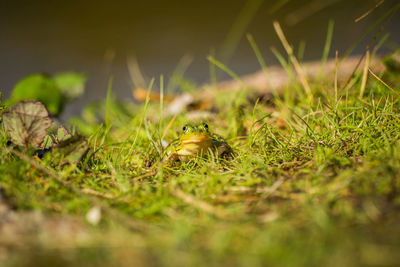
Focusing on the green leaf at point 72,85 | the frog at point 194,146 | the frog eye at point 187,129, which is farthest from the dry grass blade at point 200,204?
the green leaf at point 72,85

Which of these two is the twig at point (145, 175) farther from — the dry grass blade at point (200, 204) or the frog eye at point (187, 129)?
the frog eye at point (187, 129)

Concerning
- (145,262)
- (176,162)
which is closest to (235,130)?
(176,162)

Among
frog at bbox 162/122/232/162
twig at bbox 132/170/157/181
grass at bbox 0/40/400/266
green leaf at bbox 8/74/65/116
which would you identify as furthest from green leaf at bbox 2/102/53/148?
green leaf at bbox 8/74/65/116

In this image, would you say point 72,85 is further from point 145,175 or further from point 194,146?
point 145,175

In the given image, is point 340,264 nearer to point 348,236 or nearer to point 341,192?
point 348,236

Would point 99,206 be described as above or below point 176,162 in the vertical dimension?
above

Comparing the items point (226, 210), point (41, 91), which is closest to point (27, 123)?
point (226, 210)
